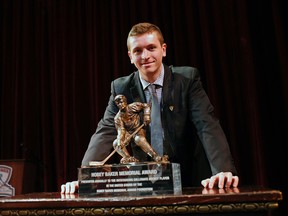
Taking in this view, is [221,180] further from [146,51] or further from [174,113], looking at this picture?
[146,51]

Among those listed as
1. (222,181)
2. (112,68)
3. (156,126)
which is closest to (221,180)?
(222,181)

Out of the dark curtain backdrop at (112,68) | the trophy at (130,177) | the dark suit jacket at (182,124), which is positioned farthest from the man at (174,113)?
the dark curtain backdrop at (112,68)

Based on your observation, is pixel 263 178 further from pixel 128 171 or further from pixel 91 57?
pixel 128 171

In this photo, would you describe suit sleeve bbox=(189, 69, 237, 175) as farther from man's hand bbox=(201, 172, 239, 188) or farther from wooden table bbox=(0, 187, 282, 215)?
wooden table bbox=(0, 187, 282, 215)

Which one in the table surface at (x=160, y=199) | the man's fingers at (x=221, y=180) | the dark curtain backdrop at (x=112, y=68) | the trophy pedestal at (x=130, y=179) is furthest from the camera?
the dark curtain backdrop at (x=112, y=68)

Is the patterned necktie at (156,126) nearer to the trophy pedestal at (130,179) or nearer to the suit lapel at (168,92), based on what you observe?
the suit lapel at (168,92)

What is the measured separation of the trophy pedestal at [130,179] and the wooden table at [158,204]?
0.24 ft

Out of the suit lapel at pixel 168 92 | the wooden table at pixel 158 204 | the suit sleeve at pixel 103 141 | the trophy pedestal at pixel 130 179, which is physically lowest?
the wooden table at pixel 158 204

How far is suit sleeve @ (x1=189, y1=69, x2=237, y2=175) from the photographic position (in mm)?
1502

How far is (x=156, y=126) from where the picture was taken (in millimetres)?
1641

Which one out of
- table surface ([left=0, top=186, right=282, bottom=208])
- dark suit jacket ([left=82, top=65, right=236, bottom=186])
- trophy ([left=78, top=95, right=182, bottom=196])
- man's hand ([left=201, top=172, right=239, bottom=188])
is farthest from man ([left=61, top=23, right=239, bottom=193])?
table surface ([left=0, top=186, right=282, bottom=208])

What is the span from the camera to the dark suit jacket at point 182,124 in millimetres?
1657

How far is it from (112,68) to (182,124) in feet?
6.00

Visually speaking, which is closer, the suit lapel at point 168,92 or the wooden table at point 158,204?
the wooden table at point 158,204
